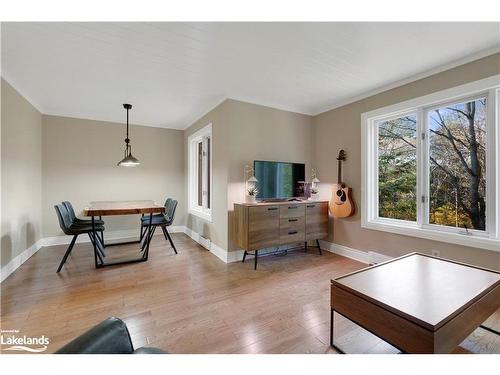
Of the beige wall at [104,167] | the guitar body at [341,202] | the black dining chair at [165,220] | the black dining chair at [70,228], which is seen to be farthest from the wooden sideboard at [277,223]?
the beige wall at [104,167]

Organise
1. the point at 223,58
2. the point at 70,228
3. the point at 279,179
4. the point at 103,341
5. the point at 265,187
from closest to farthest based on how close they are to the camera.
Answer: the point at 103,341 → the point at 223,58 → the point at 70,228 → the point at 265,187 → the point at 279,179

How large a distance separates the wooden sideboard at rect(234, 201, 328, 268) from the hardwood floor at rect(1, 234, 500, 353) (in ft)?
1.16

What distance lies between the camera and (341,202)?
3.50 metres

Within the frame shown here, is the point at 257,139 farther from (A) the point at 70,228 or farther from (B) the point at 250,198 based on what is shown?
(A) the point at 70,228

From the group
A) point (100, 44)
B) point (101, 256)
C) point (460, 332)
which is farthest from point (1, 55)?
Result: point (460, 332)

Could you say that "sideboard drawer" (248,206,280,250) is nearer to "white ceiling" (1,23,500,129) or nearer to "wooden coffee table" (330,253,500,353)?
"wooden coffee table" (330,253,500,353)

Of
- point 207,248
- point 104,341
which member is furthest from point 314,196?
point 104,341

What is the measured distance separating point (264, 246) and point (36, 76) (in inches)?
138

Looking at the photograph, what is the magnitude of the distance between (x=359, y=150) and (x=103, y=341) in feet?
11.5

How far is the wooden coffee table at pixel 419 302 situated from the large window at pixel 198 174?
322 centimetres

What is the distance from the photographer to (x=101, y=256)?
326 centimetres

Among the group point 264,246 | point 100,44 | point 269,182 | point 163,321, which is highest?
point 100,44

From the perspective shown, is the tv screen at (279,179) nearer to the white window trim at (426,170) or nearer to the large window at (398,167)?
the white window trim at (426,170)
